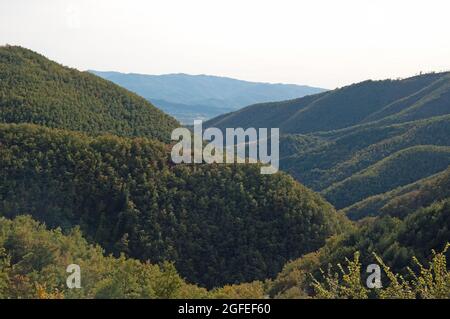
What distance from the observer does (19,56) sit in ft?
388

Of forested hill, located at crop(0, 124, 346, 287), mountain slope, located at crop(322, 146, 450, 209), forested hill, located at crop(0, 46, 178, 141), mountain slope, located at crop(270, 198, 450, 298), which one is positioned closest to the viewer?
mountain slope, located at crop(270, 198, 450, 298)

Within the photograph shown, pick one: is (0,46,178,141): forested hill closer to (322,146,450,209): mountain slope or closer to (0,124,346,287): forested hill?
(0,124,346,287): forested hill

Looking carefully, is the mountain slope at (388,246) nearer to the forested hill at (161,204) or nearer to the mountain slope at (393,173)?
the forested hill at (161,204)

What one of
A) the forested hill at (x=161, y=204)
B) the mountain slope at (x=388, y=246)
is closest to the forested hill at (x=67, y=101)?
the forested hill at (x=161, y=204)

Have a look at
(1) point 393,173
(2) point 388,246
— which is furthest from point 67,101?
(1) point 393,173

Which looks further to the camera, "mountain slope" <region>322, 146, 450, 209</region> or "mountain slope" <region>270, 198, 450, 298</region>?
"mountain slope" <region>322, 146, 450, 209</region>

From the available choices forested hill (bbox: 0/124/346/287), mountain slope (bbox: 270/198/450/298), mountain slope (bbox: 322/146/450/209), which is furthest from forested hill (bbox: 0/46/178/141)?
mountain slope (bbox: 322/146/450/209)

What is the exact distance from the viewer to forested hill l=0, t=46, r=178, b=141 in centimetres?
9112

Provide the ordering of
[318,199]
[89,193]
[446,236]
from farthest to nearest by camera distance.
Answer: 1. [318,199]
2. [89,193]
3. [446,236]

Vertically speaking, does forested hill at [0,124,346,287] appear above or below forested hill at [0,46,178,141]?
below

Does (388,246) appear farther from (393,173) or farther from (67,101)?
(393,173)
